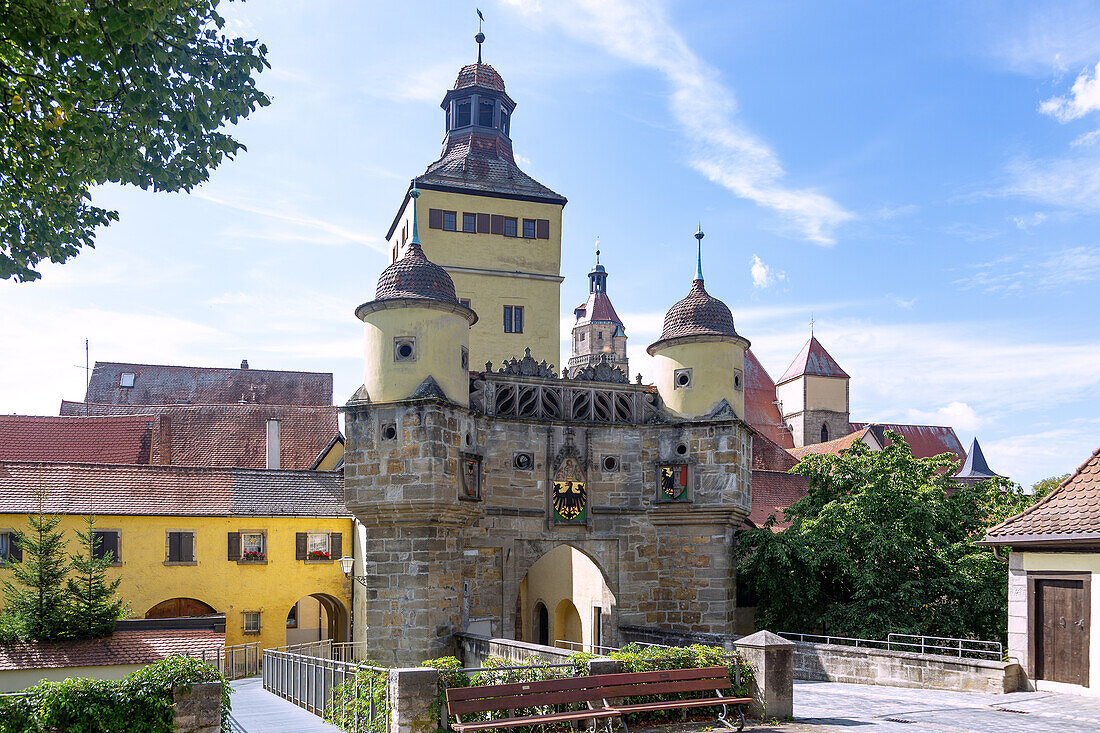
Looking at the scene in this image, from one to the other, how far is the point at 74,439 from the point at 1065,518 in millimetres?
32259

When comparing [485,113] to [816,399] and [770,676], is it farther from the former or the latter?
[816,399]

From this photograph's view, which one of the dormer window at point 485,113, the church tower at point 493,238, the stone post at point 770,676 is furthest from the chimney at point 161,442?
the stone post at point 770,676

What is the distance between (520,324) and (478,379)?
11367 millimetres

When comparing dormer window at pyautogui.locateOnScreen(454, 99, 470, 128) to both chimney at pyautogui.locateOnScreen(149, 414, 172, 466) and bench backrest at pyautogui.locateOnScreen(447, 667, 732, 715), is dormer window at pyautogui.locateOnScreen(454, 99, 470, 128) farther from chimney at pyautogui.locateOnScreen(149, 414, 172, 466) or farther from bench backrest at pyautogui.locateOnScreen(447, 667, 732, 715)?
bench backrest at pyautogui.locateOnScreen(447, 667, 732, 715)

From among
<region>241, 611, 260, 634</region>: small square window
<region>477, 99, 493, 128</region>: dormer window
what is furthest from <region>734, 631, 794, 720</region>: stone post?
<region>477, 99, 493, 128</region>: dormer window

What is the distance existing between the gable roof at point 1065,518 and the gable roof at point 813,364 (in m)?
48.0

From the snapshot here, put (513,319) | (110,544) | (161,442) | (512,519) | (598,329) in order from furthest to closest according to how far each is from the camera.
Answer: (598,329)
(161,442)
(513,319)
(110,544)
(512,519)

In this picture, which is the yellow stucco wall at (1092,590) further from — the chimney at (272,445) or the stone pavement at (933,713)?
the chimney at (272,445)

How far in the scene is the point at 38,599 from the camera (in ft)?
67.9

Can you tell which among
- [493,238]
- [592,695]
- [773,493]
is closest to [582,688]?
[592,695]

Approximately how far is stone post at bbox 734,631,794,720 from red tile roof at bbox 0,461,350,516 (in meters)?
15.8

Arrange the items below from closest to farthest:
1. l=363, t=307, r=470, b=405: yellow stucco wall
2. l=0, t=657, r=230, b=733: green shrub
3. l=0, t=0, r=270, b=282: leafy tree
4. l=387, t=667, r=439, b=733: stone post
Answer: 1. l=0, t=0, r=270, b=282: leafy tree
2. l=0, t=657, r=230, b=733: green shrub
3. l=387, t=667, r=439, b=733: stone post
4. l=363, t=307, r=470, b=405: yellow stucco wall

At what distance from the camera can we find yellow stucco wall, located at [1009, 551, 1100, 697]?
15180 mm

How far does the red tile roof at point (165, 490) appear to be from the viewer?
27797 millimetres
